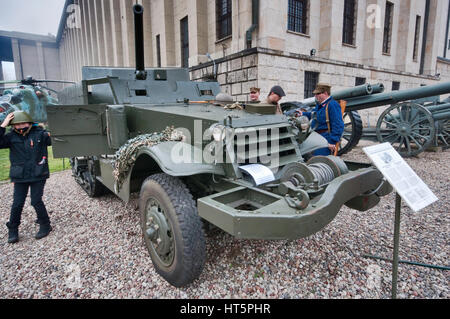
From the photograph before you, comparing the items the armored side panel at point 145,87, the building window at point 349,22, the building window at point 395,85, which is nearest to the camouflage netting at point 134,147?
the armored side panel at point 145,87

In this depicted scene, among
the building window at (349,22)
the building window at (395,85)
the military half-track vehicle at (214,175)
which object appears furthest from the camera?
the building window at (395,85)

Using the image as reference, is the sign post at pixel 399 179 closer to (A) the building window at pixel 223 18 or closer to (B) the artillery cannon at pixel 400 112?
(B) the artillery cannon at pixel 400 112

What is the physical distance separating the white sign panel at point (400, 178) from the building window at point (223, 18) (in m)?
11.2

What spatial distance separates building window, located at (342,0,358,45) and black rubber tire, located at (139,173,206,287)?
1367 centimetres

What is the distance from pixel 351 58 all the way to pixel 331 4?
9.20ft

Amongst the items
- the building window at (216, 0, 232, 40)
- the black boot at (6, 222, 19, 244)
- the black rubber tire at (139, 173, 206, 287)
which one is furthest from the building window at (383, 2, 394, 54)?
the black boot at (6, 222, 19, 244)

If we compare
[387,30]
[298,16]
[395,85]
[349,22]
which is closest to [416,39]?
[387,30]

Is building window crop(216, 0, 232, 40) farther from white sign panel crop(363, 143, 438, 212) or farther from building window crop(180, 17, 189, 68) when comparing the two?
white sign panel crop(363, 143, 438, 212)

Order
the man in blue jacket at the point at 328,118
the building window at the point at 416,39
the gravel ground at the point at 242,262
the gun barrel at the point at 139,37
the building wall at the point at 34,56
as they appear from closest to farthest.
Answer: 1. the gravel ground at the point at 242,262
2. the gun barrel at the point at 139,37
3. the man in blue jacket at the point at 328,118
4. the building window at the point at 416,39
5. the building wall at the point at 34,56

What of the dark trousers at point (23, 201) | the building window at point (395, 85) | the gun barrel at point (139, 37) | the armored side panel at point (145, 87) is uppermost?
the building window at point (395, 85)

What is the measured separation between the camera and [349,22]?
13.6 metres

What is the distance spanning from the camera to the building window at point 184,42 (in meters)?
15.3

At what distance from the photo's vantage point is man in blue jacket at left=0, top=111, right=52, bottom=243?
335cm
